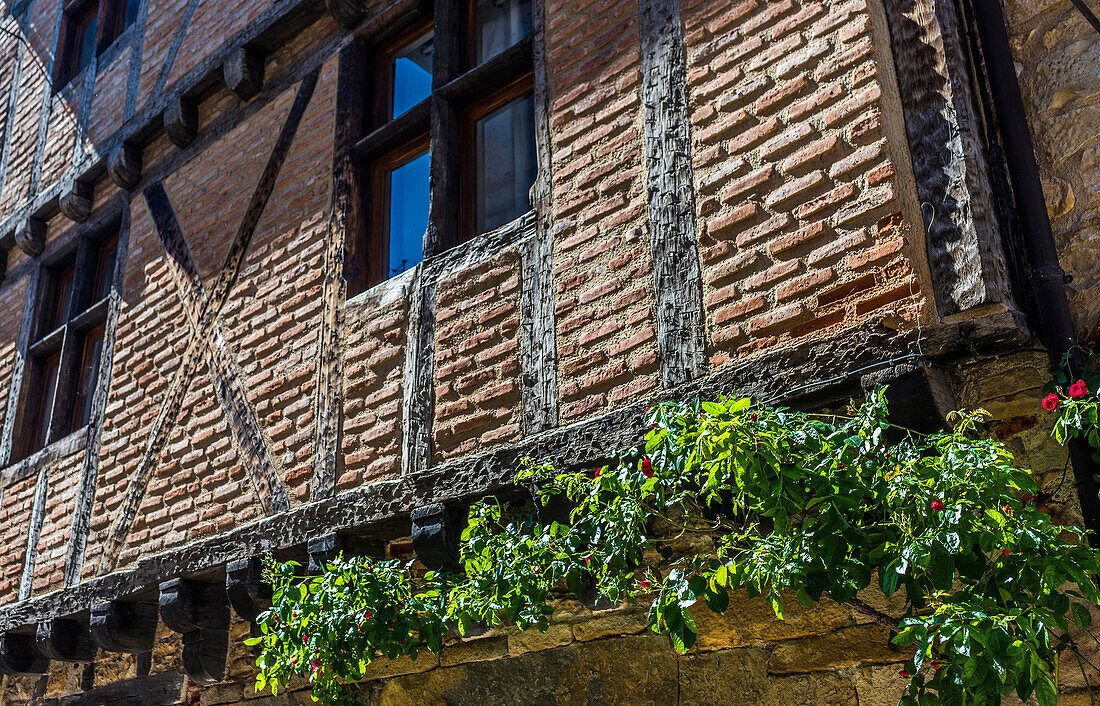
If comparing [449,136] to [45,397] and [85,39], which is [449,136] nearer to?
[45,397]

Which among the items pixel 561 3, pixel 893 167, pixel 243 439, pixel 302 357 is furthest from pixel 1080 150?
pixel 243 439

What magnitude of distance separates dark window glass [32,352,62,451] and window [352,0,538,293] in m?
2.71

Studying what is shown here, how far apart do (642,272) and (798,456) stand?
1062 mm

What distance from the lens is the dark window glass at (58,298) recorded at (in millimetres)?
6484

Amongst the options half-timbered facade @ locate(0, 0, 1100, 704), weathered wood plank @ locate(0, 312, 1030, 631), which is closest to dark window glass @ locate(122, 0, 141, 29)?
half-timbered facade @ locate(0, 0, 1100, 704)

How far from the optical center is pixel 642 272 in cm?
327

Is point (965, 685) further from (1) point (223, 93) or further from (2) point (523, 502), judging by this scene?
(1) point (223, 93)

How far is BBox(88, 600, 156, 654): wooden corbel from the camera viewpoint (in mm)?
4586

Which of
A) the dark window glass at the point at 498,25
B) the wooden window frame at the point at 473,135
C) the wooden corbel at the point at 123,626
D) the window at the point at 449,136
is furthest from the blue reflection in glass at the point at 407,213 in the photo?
the wooden corbel at the point at 123,626

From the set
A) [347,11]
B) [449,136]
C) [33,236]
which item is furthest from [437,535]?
[33,236]

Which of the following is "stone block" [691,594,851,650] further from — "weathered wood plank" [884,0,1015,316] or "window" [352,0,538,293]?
"window" [352,0,538,293]

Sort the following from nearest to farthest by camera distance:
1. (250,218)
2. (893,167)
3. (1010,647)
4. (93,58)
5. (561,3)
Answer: (1010,647)
(893,167)
(561,3)
(250,218)
(93,58)

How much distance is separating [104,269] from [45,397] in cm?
88

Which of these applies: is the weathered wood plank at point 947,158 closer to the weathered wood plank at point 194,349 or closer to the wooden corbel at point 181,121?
the weathered wood plank at point 194,349
